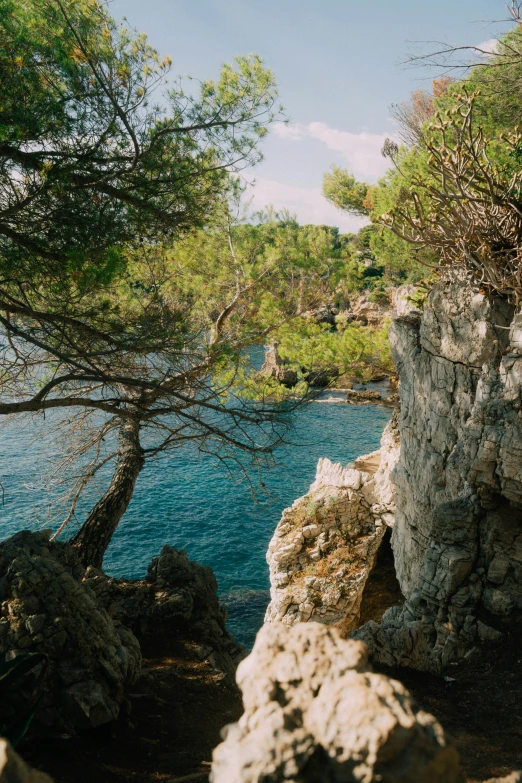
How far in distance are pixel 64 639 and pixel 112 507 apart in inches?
149

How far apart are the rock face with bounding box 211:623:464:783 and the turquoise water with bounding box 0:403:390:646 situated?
Result: 9681 millimetres

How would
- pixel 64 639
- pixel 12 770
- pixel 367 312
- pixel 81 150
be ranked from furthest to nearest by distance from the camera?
pixel 367 312, pixel 81 150, pixel 64 639, pixel 12 770

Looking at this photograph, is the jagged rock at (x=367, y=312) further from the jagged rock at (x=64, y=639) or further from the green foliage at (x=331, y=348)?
the jagged rock at (x=64, y=639)

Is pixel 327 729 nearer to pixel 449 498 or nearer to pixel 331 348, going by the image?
pixel 449 498

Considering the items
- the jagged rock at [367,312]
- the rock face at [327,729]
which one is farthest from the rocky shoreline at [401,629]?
the jagged rock at [367,312]

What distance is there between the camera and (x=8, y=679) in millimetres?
3371

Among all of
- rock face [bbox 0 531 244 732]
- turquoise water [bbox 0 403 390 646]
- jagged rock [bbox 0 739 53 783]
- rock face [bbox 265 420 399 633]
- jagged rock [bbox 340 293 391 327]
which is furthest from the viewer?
jagged rock [bbox 340 293 391 327]

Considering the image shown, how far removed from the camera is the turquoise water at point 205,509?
1464cm

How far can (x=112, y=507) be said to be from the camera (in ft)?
25.4

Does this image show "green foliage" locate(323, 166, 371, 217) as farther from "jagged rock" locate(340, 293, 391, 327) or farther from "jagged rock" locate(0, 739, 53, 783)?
"jagged rock" locate(0, 739, 53, 783)

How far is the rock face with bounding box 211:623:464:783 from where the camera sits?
1.65 m

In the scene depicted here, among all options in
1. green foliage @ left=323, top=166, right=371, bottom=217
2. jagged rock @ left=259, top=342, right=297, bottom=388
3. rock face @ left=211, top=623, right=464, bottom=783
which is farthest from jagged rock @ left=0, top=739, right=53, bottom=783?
green foliage @ left=323, top=166, right=371, bottom=217

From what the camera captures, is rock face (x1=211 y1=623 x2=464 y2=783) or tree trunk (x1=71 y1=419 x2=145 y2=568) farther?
tree trunk (x1=71 y1=419 x2=145 y2=568)

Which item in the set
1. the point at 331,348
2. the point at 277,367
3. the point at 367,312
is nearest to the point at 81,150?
the point at 331,348
